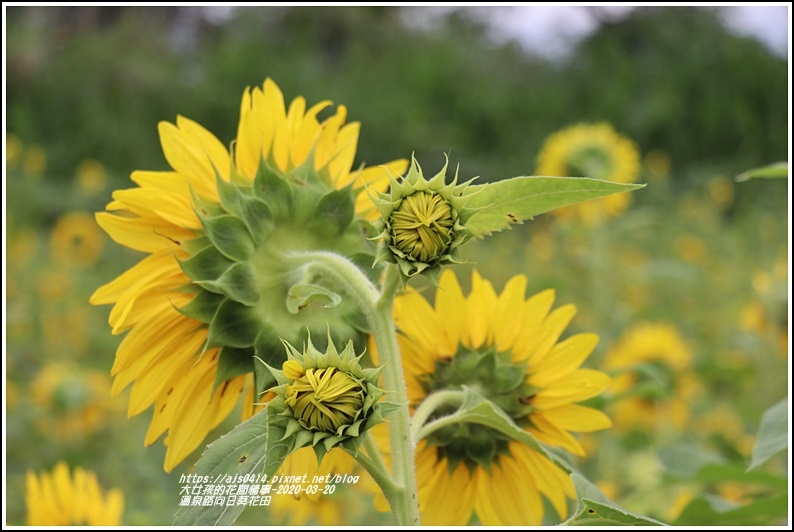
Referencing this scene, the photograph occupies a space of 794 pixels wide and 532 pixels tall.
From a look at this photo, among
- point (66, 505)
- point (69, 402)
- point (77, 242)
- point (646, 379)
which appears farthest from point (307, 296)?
point (77, 242)

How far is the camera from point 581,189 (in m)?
0.42

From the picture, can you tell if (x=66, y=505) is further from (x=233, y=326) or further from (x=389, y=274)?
(x=389, y=274)

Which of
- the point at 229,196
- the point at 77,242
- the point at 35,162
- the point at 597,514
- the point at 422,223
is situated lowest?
the point at 597,514

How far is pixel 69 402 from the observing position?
189cm

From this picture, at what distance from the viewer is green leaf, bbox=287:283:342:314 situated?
460mm

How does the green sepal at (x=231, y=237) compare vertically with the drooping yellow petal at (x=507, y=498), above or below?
above

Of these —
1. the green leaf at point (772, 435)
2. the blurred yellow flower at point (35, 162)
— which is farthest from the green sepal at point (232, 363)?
the blurred yellow flower at point (35, 162)

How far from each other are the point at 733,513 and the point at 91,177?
102 inches

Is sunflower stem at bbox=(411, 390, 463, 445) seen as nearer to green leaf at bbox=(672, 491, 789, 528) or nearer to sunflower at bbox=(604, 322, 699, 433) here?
green leaf at bbox=(672, 491, 789, 528)

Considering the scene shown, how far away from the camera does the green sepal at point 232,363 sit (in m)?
0.52

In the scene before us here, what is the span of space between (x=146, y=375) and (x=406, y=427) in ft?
0.59

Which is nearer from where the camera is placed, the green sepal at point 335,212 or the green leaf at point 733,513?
the green sepal at point 335,212

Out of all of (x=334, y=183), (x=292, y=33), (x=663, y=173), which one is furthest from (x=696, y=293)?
(x=334, y=183)

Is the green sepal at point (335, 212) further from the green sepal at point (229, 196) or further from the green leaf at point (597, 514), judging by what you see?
the green leaf at point (597, 514)
